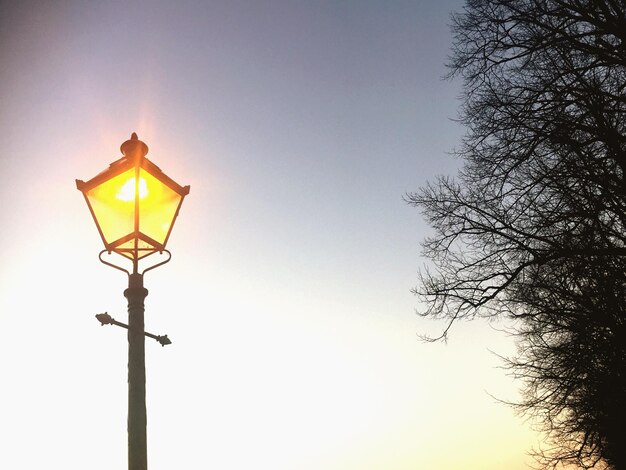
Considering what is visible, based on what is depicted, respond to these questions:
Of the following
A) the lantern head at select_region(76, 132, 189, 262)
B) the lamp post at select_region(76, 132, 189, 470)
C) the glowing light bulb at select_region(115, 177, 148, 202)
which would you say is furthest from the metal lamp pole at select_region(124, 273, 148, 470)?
the glowing light bulb at select_region(115, 177, 148, 202)

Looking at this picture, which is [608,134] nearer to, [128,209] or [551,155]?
[551,155]

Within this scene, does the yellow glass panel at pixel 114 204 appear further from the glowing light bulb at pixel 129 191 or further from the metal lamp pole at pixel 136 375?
the metal lamp pole at pixel 136 375

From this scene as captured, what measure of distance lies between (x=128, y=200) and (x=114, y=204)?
10 cm

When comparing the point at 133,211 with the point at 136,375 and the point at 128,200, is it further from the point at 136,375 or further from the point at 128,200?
the point at 136,375

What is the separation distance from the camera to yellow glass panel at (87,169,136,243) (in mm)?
2889

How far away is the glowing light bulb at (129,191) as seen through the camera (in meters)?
2.89

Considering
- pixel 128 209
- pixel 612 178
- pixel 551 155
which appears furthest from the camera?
pixel 551 155

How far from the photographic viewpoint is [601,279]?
784 centimetres

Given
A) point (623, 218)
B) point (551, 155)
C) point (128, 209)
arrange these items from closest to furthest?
point (128, 209) < point (623, 218) < point (551, 155)

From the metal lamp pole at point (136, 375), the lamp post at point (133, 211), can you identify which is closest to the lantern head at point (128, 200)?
the lamp post at point (133, 211)

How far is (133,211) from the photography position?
9.46 ft

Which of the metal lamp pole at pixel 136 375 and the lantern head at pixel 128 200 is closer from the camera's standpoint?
the metal lamp pole at pixel 136 375

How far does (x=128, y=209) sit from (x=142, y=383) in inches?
40.3

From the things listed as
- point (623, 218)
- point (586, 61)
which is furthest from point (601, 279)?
point (586, 61)
